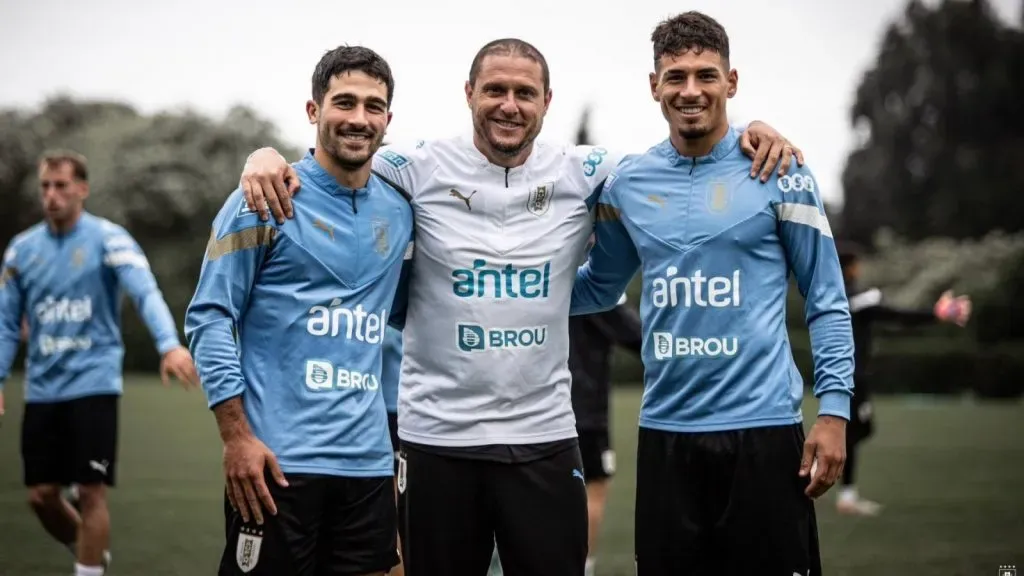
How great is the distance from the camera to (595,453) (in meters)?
9.15

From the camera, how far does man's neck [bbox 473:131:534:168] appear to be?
16.9 ft

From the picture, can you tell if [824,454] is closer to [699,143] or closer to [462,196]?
[699,143]

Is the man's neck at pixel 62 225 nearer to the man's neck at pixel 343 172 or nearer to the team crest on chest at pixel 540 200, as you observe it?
the man's neck at pixel 343 172

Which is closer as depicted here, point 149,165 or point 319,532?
point 319,532

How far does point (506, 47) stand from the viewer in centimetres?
507

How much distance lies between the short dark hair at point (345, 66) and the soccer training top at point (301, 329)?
37 centimetres

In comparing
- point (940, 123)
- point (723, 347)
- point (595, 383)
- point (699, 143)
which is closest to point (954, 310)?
point (595, 383)

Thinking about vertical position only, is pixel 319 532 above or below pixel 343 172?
below

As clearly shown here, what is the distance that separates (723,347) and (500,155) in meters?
1.25

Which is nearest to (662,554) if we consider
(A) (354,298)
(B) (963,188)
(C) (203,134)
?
(A) (354,298)

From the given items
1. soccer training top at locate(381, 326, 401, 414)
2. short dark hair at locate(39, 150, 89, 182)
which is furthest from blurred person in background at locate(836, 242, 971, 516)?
short dark hair at locate(39, 150, 89, 182)

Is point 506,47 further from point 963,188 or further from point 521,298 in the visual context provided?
point 963,188

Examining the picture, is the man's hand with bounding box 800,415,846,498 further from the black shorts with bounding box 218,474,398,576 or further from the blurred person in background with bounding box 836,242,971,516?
the blurred person in background with bounding box 836,242,971,516

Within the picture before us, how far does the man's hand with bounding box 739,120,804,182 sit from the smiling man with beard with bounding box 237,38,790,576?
0.04ft
